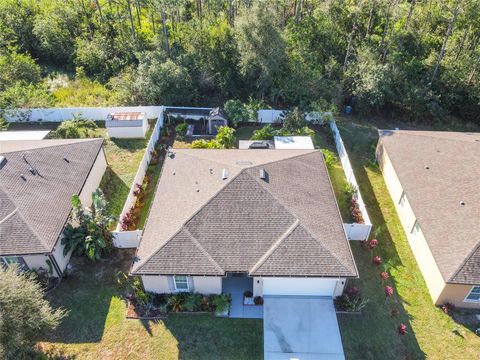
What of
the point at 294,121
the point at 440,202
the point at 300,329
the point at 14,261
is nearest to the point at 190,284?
the point at 300,329

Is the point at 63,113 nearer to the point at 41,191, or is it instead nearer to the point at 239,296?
the point at 41,191

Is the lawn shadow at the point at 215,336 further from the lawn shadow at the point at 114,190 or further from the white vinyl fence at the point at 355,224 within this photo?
the lawn shadow at the point at 114,190

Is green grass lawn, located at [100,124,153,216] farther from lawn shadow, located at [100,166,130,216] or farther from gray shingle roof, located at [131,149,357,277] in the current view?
gray shingle roof, located at [131,149,357,277]

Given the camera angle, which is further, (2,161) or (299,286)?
(2,161)

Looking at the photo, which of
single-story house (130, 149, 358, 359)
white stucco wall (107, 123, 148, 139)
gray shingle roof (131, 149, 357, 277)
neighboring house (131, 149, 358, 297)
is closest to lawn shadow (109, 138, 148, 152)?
white stucco wall (107, 123, 148, 139)

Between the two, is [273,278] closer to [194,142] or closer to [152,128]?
[194,142]

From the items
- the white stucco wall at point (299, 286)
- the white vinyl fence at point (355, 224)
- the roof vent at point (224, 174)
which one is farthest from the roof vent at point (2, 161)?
the white vinyl fence at point (355, 224)
